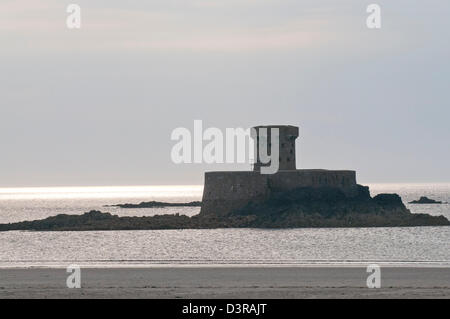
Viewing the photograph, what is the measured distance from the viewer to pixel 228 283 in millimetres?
28422

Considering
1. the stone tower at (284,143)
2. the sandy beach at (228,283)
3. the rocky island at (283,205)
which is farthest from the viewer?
the stone tower at (284,143)

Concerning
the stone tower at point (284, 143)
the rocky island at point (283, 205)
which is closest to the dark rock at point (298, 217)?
the rocky island at point (283, 205)

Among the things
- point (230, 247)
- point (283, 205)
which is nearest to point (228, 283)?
point (230, 247)

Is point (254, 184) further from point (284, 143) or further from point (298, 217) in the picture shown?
point (284, 143)

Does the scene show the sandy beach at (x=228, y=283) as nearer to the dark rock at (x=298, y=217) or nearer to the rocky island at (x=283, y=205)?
the dark rock at (x=298, y=217)

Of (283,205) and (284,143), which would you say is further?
(284,143)

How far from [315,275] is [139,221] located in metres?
50.5

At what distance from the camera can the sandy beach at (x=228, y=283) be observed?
24.5 metres

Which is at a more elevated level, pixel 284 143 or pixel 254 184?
pixel 284 143

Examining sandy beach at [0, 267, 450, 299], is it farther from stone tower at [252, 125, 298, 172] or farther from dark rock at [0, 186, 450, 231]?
stone tower at [252, 125, 298, 172]

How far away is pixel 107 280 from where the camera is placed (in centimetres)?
2973
